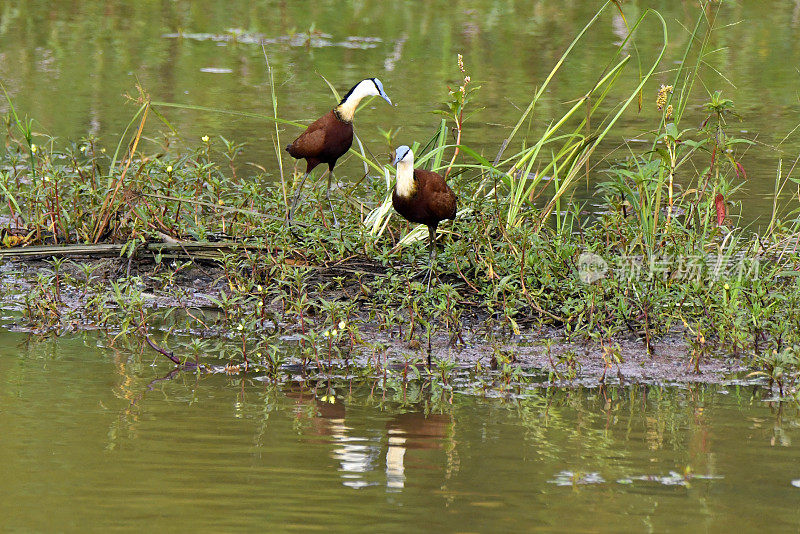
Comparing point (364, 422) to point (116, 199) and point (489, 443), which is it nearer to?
point (489, 443)

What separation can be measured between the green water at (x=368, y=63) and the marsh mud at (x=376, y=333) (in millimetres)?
1225

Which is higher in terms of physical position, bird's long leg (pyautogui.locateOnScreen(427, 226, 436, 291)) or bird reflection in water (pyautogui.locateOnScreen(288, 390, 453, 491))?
bird's long leg (pyautogui.locateOnScreen(427, 226, 436, 291))

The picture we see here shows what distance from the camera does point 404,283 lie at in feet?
17.6

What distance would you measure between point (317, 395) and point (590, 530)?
1.48 metres

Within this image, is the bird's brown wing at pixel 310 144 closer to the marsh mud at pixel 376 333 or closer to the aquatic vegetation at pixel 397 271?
the aquatic vegetation at pixel 397 271

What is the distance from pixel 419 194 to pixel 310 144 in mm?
1197

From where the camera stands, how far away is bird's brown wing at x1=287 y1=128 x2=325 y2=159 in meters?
6.04

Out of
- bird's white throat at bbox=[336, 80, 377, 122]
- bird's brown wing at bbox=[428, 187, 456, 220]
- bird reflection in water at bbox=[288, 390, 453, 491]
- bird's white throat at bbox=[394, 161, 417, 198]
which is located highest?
bird's white throat at bbox=[336, 80, 377, 122]

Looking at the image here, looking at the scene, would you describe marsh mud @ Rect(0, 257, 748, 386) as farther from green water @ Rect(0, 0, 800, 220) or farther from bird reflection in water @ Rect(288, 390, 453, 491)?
green water @ Rect(0, 0, 800, 220)

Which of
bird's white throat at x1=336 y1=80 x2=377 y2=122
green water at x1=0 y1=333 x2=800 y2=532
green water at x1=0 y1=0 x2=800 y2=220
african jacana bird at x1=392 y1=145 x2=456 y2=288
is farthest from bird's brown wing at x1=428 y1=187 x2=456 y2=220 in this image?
green water at x1=0 y1=0 x2=800 y2=220

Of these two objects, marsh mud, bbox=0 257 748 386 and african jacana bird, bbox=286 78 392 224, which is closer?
marsh mud, bbox=0 257 748 386

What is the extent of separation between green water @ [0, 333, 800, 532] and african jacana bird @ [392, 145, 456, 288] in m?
0.95

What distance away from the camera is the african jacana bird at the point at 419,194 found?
504cm

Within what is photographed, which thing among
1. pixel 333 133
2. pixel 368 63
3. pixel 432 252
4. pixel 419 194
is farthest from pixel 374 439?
pixel 368 63
